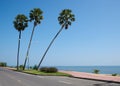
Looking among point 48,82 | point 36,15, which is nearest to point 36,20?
point 36,15

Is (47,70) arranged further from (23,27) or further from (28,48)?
(23,27)

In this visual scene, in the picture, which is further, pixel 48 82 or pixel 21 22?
pixel 21 22

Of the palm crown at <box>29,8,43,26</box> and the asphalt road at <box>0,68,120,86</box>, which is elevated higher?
the palm crown at <box>29,8,43,26</box>

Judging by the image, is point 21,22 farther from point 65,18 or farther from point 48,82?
point 48,82

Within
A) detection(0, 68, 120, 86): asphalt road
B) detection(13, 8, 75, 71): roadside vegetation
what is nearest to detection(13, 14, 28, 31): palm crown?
detection(13, 8, 75, 71): roadside vegetation

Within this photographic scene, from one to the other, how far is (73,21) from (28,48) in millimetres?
13494

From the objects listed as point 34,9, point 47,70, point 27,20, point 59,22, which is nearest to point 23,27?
point 27,20

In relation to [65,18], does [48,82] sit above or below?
below

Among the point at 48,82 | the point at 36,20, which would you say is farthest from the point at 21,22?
the point at 48,82

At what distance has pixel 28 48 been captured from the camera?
201ft

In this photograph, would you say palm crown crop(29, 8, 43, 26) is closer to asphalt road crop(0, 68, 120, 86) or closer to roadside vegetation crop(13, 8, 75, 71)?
roadside vegetation crop(13, 8, 75, 71)

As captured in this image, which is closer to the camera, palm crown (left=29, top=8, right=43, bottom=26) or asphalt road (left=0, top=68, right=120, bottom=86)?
asphalt road (left=0, top=68, right=120, bottom=86)

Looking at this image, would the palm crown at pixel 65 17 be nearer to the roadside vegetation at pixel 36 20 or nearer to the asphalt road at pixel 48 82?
the roadside vegetation at pixel 36 20

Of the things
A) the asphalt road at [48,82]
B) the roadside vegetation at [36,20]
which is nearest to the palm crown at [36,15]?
the roadside vegetation at [36,20]
